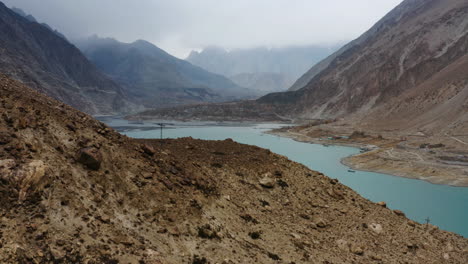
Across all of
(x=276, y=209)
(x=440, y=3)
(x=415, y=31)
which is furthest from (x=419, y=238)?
(x=440, y=3)

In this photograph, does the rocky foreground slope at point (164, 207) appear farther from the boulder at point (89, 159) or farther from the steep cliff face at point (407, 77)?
the steep cliff face at point (407, 77)

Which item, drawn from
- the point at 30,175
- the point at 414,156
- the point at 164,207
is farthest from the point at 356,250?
the point at 414,156

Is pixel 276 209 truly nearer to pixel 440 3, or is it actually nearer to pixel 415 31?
pixel 415 31

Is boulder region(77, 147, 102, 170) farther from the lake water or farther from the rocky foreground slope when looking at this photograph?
the lake water

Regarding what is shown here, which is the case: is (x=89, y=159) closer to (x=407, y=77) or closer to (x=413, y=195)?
(x=413, y=195)

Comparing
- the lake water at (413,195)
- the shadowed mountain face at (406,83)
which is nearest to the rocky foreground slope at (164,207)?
the lake water at (413,195)
